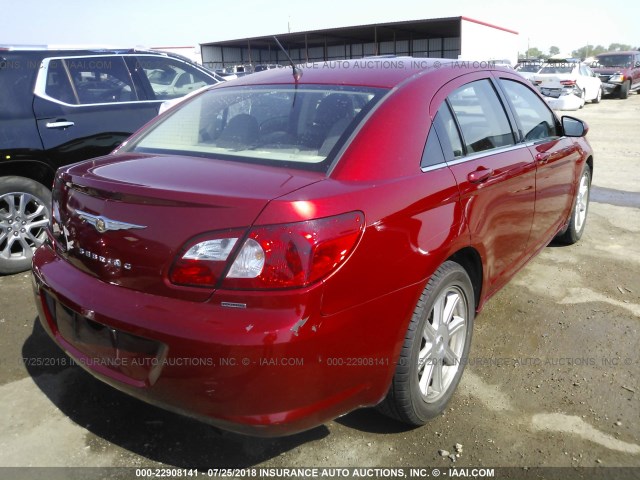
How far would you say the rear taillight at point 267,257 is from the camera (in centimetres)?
187

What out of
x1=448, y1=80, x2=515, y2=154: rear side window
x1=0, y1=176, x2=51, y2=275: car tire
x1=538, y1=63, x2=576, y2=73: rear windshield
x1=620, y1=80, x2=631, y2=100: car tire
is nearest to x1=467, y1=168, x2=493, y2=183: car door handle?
x1=448, y1=80, x2=515, y2=154: rear side window

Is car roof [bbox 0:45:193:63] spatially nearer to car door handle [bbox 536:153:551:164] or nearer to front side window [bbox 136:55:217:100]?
front side window [bbox 136:55:217:100]

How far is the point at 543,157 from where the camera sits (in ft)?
11.7

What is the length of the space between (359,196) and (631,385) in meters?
1.91

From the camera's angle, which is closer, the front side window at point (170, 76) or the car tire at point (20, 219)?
the car tire at point (20, 219)

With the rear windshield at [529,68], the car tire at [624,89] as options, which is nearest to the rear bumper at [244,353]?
the rear windshield at [529,68]

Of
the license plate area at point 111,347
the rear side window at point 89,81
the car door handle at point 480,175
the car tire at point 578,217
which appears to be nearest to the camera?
the license plate area at point 111,347

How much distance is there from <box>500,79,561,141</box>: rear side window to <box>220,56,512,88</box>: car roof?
356 millimetres

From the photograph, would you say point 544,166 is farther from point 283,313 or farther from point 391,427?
point 283,313

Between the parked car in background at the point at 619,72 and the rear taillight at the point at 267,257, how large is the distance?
2497 centimetres

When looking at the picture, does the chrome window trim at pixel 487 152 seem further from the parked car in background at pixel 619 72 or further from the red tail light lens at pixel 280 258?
the parked car in background at pixel 619 72

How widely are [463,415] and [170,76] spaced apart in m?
4.34

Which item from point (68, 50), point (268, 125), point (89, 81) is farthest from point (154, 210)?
point (68, 50)

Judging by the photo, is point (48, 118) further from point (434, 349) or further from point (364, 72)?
point (434, 349)
